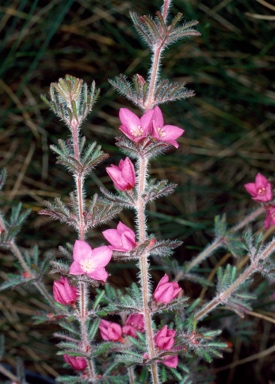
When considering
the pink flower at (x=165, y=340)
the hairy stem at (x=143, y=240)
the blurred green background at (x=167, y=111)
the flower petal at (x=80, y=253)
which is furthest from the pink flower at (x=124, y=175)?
the blurred green background at (x=167, y=111)

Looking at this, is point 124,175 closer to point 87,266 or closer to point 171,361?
point 87,266

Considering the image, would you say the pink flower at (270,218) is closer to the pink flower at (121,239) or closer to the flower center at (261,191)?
the flower center at (261,191)

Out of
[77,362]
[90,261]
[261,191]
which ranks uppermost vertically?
[261,191]

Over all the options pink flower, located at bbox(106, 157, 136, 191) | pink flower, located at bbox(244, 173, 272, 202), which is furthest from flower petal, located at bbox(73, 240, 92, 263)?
pink flower, located at bbox(244, 173, 272, 202)

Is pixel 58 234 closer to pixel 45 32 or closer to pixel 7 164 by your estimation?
pixel 7 164

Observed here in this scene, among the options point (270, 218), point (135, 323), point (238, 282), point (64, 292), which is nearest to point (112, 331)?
point (135, 323)

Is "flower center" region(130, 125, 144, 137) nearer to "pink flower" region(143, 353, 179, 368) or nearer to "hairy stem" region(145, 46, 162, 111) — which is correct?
"hairy stem" region(145, 46, 162, 111)

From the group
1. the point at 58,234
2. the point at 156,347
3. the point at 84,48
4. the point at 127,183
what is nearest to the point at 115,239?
the point at 127,183
